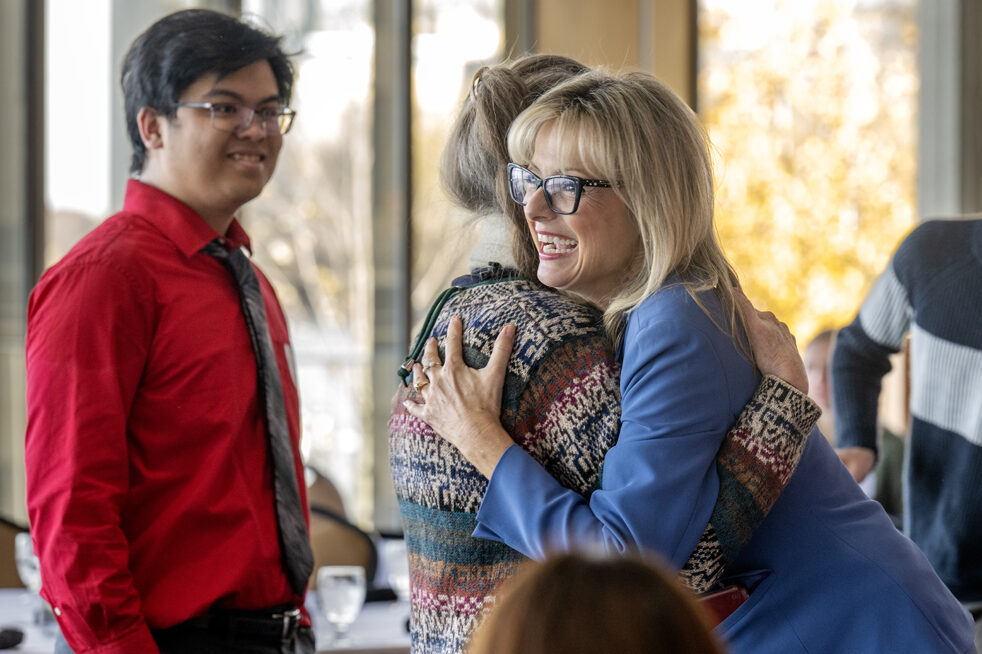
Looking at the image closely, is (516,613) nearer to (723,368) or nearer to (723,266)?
(723,368)

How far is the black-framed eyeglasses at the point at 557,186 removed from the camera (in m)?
1.39

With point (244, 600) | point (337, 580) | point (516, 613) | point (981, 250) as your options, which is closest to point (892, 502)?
point (981, 250)

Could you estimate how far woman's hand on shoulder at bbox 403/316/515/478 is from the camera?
1.33m

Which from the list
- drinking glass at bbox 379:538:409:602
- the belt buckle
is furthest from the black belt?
drinking glass at bbox 379:538:409:602

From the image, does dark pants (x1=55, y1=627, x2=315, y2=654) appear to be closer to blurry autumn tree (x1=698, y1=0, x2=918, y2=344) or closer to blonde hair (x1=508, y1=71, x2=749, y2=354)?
blonde hair (x1=508, y1=71, x2=749, y2=354)

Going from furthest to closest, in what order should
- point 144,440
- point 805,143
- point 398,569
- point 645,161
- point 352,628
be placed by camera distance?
point 805,143 < point 398,569 < point 352,628 < point 144,440 < point 645,161

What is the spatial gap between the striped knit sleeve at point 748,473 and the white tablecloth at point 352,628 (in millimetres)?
1366

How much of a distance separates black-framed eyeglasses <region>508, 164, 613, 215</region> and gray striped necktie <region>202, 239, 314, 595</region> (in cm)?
78

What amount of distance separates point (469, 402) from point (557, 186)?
0.29 meters

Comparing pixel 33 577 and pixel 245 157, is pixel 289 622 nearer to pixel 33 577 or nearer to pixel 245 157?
pixel 245 157

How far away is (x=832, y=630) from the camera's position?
53.7 inches

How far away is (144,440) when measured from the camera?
1847 millimetres

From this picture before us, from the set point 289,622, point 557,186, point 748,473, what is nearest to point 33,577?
point 289,622

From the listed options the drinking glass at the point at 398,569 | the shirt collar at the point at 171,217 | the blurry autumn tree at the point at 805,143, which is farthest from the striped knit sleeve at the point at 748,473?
the blurry autumn tree at the point at 805,143
